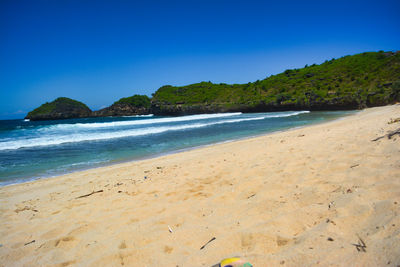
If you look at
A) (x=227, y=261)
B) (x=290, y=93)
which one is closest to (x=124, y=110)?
(x=290, y=93)

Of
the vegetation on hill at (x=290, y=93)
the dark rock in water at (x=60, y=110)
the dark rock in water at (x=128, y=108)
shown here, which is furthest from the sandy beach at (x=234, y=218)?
the dark rock in water at (x=60, y=110)

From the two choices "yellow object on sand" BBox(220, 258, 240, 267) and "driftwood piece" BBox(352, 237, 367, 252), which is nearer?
"driftwood piece" BBox(352, 237, 367, 252)

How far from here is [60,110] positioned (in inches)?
3494

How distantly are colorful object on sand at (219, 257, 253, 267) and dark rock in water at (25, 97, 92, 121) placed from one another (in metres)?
102

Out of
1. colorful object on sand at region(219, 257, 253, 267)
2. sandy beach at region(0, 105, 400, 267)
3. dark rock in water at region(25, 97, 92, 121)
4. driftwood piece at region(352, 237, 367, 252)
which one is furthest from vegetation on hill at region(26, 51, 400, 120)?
colorful object on sand at region(219, 257, 253, 267)

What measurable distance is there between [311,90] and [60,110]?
94.3 meters

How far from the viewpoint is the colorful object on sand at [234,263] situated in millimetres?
1734

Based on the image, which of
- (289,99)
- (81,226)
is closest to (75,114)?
(289,99)

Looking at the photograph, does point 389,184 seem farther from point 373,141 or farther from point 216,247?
point 373,141

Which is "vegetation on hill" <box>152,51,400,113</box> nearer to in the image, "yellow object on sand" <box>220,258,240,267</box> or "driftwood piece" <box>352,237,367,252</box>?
"driftwood piece" <box>352,237,367,252</box>

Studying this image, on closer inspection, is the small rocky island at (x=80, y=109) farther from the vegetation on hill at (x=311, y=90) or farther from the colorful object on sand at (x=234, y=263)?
the colorful object on sand at (x=234, y=263)

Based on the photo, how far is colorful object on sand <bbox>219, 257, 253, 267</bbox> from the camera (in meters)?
1.73

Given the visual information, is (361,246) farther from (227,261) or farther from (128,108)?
(128,108)

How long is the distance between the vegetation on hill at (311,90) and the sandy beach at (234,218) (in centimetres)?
3042
